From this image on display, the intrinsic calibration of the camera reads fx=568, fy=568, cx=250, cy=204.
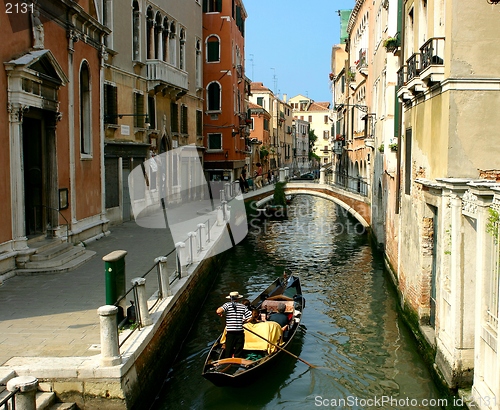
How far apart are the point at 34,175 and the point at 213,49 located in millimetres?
17839

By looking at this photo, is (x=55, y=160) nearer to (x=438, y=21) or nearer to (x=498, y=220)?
(x=438, y=21)

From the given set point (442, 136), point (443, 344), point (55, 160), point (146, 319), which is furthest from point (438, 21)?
point (55, 160)

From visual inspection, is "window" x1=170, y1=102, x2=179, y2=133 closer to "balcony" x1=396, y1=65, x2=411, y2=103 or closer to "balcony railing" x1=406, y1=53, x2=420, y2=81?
"balcony" x1=396, y1=65, x2=411, y2=103

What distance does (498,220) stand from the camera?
5.77 m

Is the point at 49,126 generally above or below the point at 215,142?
below

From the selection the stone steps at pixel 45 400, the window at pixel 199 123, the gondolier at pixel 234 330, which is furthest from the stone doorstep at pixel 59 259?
the window at pixel 199 123

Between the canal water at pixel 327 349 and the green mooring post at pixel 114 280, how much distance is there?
144 centimetres

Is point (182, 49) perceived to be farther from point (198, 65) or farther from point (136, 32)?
point (136, 32)

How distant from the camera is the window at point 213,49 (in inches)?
1093

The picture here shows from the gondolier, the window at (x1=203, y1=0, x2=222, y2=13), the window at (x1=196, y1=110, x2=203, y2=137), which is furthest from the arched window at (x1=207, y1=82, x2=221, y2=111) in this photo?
the gondolier

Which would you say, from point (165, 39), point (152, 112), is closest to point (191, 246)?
point (152, 112)

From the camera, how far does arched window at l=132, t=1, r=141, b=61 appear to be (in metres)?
18.1

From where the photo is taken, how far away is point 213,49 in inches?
1097

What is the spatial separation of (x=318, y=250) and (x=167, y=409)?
41.2 ft
